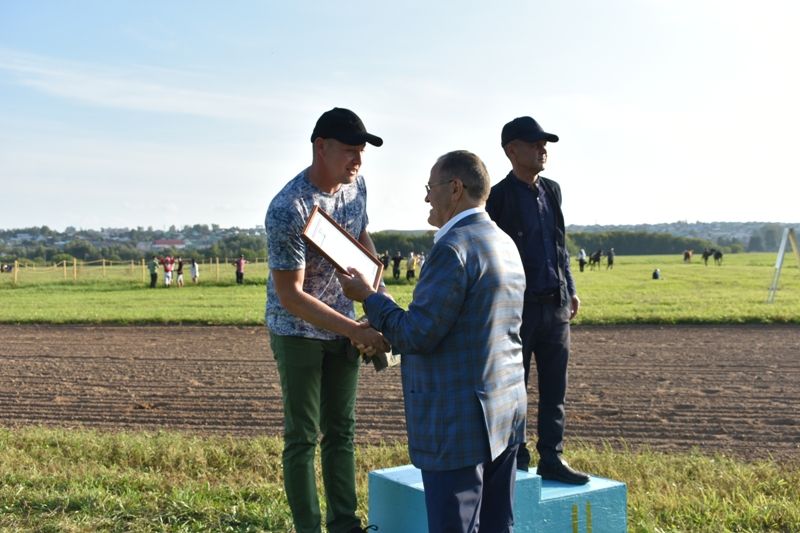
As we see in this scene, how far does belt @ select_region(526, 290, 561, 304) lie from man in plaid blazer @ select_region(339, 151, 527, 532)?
3.67 feet

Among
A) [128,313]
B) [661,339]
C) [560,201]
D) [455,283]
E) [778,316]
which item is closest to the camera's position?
[455,283]

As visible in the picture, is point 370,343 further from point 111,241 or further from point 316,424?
point 111,241

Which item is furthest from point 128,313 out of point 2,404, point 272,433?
point 272,433

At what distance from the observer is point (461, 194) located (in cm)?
323

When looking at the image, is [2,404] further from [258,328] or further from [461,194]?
[258,328]

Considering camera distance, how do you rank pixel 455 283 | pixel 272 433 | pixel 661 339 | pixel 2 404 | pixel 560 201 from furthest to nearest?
pixel 661 339 < pixel 2 404 < pixel 272 433 < pixel 560 201 < pixel 455 283

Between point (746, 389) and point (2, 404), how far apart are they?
826cm

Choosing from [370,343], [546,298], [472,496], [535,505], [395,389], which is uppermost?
[546,298]

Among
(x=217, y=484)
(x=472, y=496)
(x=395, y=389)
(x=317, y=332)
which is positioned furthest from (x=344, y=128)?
(x=395, y=389)

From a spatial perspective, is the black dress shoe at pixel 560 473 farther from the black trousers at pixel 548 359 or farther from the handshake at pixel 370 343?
the handshake at pixel 370 343

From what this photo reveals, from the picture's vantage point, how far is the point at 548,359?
4.48 m

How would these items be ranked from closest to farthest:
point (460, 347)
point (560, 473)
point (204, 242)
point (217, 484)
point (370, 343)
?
point (460, 347) < point (370, 343) < point (560, 473) < point (217, 484) < point (204, 242)

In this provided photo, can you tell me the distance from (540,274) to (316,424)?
1377 millimetres

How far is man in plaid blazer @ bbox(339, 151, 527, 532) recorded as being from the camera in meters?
3.08
